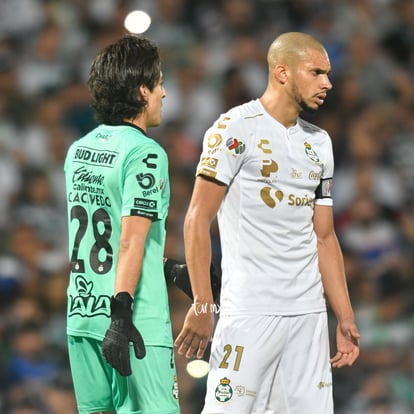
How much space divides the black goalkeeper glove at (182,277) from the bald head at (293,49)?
952mm

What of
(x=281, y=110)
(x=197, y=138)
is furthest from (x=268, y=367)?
(x=197, y=138)

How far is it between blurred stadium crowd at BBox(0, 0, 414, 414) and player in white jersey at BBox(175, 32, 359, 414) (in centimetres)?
249

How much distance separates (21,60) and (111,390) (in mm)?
5784

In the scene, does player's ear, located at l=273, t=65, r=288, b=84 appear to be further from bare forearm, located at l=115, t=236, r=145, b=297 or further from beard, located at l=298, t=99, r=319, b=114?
bare forearm, located at l=115, t=236, r=145, b=297

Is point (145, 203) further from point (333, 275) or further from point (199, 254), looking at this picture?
point (333, 275)

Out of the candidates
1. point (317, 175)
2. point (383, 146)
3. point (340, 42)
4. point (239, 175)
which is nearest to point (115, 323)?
point (239, 175)

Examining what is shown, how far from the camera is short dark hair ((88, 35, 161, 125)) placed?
4.30 m

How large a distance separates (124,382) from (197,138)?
497 cm

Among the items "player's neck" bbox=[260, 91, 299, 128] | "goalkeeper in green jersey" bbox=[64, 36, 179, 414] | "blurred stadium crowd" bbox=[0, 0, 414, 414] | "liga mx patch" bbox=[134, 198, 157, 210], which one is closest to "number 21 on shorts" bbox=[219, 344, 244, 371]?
"goalkeeper in green jersey" bbox=[64, 36, 179, 414]

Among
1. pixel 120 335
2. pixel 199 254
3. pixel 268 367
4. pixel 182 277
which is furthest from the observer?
pixel 182 277

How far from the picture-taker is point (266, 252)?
14.9ft

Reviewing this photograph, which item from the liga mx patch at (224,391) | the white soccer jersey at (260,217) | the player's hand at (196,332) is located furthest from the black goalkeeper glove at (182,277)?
the liga mx patch at (224,391)

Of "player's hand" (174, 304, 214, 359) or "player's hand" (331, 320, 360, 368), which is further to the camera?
"player's hand" (331, 320, 360, 368)

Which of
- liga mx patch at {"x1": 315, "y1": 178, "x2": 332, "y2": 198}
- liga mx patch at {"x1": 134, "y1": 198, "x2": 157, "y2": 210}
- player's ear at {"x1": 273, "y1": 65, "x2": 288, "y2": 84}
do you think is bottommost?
liga mx patch at {"x1": 134, "y1": 198, "x2": 157, "y2": 210}
